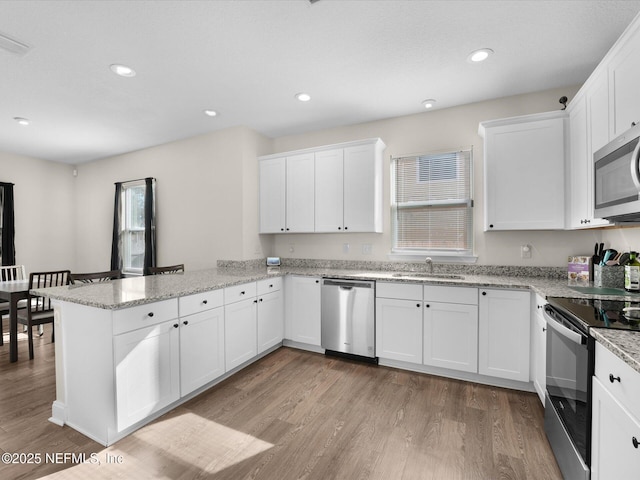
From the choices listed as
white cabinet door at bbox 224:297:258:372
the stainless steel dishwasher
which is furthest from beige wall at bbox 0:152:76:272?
the stainless steel dishwasher

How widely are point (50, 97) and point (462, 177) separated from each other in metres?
4.31

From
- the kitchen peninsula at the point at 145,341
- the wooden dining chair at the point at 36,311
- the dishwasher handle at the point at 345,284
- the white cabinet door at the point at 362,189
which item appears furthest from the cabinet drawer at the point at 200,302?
the wooden dining chair at the point at 36,311

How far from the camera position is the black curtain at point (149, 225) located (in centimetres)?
456

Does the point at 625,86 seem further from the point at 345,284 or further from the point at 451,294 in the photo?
the point at 345,284

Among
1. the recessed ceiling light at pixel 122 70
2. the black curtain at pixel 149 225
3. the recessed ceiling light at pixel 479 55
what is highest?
the recessed ceiling light at pixel 122 70

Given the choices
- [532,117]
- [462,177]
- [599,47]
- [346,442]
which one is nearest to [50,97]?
[346,442]

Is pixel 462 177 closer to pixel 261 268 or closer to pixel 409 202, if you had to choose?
pixel 409 202

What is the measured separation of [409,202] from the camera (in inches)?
141

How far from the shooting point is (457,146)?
3332 mm

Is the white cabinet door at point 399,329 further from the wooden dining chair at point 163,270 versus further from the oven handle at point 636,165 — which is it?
the wooden dining chair at point 163,270

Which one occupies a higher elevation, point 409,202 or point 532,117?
point 532,117

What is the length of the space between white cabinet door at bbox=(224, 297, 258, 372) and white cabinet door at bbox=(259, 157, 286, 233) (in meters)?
1.22

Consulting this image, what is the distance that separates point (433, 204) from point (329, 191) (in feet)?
3.92

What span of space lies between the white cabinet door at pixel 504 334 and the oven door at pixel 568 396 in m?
0.61
